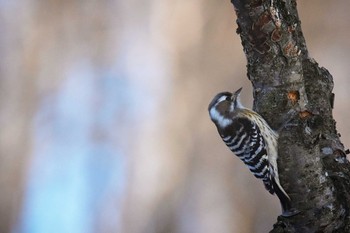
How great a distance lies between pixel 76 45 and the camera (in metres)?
2.96

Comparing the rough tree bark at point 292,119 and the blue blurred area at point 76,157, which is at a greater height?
the blue blurred area at point 76,157

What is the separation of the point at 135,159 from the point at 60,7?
0.98 meters

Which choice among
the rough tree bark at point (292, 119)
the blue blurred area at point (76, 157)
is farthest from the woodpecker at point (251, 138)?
the blue blurred area at point (76, 157)

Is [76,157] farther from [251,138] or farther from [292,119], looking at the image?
[292,119]

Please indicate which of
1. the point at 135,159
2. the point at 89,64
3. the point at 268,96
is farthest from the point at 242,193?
the point at 268,96

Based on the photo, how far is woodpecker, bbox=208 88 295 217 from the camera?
4.39ft

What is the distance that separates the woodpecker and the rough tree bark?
0.03m

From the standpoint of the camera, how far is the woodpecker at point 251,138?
1.34 metres

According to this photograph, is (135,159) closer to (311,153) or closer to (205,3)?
(205,3)

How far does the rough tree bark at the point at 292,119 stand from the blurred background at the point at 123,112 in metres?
1.36

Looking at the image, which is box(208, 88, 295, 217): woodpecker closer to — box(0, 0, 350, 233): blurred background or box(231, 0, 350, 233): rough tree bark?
box(231, 0, 350, 233): rough tree bark

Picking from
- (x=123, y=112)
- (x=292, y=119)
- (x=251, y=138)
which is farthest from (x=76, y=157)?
(x=292, y=119)

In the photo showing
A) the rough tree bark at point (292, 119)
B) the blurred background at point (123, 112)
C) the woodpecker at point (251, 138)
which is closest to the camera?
the rough tree bark at point (292, 119)

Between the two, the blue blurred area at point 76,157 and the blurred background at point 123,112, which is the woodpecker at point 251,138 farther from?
the blue blurred area at point 76,157
